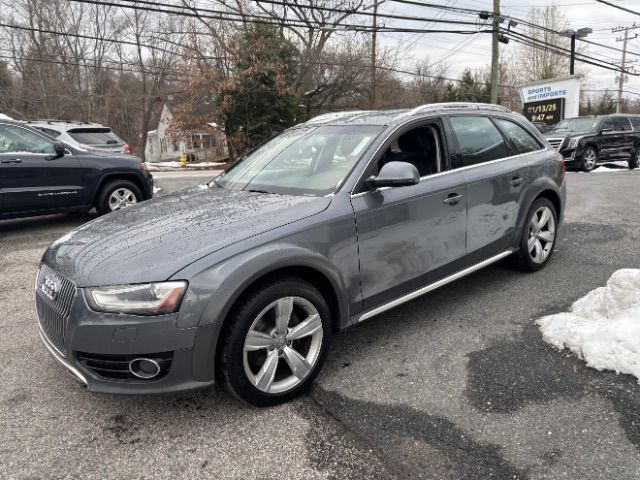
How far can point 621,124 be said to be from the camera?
16.2m

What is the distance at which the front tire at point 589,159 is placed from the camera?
1514cm

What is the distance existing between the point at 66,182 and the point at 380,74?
26664mm

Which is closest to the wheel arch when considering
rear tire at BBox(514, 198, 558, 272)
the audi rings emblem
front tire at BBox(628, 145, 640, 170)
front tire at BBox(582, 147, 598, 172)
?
the audi rings emblem

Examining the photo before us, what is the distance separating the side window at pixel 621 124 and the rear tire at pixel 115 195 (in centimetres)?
1478

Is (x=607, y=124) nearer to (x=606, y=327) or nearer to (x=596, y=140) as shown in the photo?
(x=596, y=140)

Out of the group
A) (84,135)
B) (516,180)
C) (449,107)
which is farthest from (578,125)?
(84,135)

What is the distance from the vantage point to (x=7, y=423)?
2.71 m

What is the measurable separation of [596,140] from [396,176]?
588 inches

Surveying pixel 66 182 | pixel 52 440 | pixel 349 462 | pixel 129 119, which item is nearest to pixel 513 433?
pixel 349 462

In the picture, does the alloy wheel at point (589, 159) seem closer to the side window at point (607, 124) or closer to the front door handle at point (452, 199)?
the side window at point (607, 124)

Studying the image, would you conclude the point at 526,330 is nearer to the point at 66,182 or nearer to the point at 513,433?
the point at 513,433

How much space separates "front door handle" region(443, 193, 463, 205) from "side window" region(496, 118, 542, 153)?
1246mm

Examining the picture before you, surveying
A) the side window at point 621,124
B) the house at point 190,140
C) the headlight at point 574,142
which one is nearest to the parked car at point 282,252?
the headlight at point 574,142

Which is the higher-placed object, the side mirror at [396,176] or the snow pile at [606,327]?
the side mirror at [396,176]
